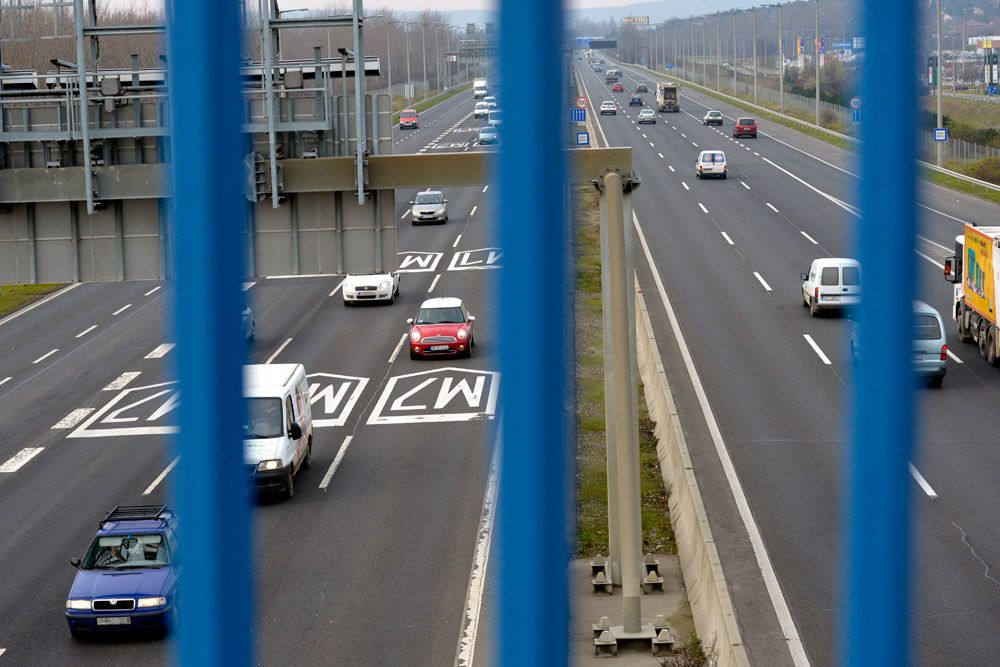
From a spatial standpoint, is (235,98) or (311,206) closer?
(235,98)

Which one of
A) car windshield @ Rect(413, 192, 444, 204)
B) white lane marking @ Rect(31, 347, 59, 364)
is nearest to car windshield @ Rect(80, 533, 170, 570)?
white lane marking @ Rect(31, 347, 59, 364)

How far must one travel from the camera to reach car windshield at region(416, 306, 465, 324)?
30.5 m

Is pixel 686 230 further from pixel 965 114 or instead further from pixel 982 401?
pixel 965 114

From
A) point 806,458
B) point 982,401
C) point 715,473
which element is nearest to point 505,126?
point 715,473

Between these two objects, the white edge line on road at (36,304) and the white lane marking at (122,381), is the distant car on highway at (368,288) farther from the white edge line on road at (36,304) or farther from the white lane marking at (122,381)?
the white edge line on road at (36,304)

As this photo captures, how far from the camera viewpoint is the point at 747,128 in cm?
7312

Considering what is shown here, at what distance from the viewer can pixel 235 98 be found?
1.95 m

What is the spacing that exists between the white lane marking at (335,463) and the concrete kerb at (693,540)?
5.46 m

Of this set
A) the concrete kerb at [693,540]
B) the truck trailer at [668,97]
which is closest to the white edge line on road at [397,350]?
the concrete kerb at [693,540]

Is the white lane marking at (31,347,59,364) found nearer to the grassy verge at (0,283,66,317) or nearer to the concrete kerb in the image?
the grassy verge at (0,283,66,317)

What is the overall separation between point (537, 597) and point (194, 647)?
1.82ft

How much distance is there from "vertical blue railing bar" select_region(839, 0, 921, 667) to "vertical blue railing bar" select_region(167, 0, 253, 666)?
0.92m

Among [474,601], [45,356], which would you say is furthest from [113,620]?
[45,356]

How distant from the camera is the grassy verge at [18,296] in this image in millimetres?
40125
